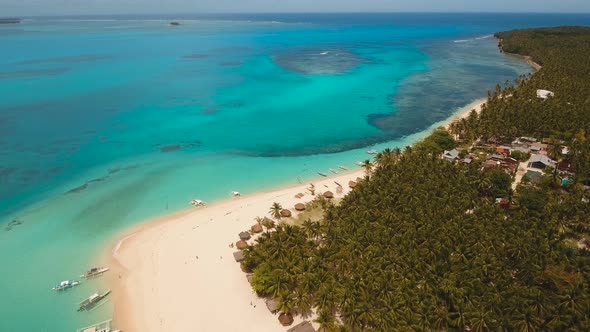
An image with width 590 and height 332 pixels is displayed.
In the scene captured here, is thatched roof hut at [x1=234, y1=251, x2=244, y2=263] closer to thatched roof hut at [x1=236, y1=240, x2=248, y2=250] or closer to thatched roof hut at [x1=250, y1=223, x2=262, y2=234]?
thatched roof hut at [x1=236, y1=240, x2=248, y2=250]

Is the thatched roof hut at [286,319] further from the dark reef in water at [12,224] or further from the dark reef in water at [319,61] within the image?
the dark reef in water at [319,61]

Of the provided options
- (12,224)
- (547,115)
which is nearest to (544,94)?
(547,115)

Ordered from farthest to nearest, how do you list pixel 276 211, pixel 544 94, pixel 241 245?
pixel 544 94 → pixel 276 211 → pixel 241 245

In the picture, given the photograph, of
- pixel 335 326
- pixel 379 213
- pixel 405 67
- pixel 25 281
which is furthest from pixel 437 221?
pixel 405 67

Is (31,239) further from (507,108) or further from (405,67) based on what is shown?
(405,67)

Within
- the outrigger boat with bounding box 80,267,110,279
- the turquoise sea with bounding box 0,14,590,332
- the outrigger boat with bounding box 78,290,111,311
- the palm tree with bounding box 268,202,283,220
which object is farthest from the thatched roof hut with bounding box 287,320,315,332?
the outrigger boat with bounding box 80,267,110,279

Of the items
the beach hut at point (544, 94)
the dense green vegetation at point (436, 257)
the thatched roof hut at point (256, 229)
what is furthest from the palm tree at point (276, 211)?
the beach hut at point (544, 94)

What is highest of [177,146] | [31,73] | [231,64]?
[231,64]

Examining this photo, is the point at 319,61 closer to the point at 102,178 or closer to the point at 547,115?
the point at 547,115
